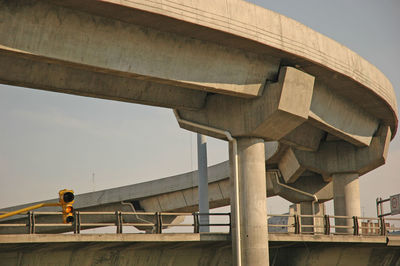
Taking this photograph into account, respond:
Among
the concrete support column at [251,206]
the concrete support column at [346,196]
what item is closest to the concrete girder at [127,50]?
the concrete support column at [251,206]

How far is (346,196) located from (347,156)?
2404mm

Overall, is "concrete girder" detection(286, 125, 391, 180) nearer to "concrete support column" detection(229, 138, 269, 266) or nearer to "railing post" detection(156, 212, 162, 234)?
"concrete support column" detection(229, 138, 269, 266)

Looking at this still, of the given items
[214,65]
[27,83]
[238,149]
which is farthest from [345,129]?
[27,83]

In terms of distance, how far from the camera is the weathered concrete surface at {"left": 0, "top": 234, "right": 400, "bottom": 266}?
73.2ft

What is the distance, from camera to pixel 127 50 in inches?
840

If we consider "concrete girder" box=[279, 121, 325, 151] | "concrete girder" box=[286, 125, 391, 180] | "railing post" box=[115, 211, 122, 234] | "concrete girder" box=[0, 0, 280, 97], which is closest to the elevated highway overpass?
"concrete girder" box=[0, 0, 280, 97]

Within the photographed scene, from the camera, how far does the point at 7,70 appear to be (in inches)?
869

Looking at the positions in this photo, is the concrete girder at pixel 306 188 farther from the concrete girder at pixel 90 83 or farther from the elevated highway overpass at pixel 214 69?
the concrete girder at pixel 90 83

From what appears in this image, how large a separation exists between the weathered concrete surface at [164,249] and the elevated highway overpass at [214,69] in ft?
6.11

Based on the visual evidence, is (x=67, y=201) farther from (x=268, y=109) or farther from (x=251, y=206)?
(x=268, y=109)

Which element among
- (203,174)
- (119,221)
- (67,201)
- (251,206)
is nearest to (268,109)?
(251,206)

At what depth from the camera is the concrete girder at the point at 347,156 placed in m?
36.4

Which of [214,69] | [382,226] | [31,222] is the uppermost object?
[214,69]

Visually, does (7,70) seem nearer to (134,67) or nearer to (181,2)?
(134,67)
